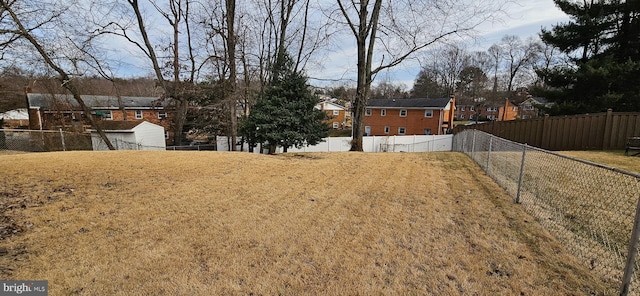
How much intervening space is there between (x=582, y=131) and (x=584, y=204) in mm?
9244

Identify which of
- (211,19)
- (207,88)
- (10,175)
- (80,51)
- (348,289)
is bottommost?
(348,289)

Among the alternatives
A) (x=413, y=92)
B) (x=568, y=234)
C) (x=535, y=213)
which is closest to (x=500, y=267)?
(x=568, y=234)

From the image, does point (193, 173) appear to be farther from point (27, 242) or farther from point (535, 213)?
point (535, 213)

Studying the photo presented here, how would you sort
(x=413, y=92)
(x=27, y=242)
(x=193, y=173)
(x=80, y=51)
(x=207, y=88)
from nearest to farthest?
(x=27, y=242)
(x=193, y=173)
(x=80, y=51)
(x=207, y=88)
(x=413, y=92)

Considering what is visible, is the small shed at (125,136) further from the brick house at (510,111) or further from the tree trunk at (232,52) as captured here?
the brick house at (510,111)

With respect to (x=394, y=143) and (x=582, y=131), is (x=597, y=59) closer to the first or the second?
(x=582, y=131)

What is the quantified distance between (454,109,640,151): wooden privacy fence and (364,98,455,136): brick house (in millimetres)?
15240

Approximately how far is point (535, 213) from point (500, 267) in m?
2.05

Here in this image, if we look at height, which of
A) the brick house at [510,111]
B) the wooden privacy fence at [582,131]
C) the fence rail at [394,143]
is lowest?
the fence rail at [394,143]

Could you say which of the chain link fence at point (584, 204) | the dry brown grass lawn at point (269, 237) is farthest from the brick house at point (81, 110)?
the chain link fence at point (584, 204)

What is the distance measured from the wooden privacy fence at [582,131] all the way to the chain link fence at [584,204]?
25.5 feet

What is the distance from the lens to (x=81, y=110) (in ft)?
71.5

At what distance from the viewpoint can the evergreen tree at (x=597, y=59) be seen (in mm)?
12673

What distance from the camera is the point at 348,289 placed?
8.11 feet
